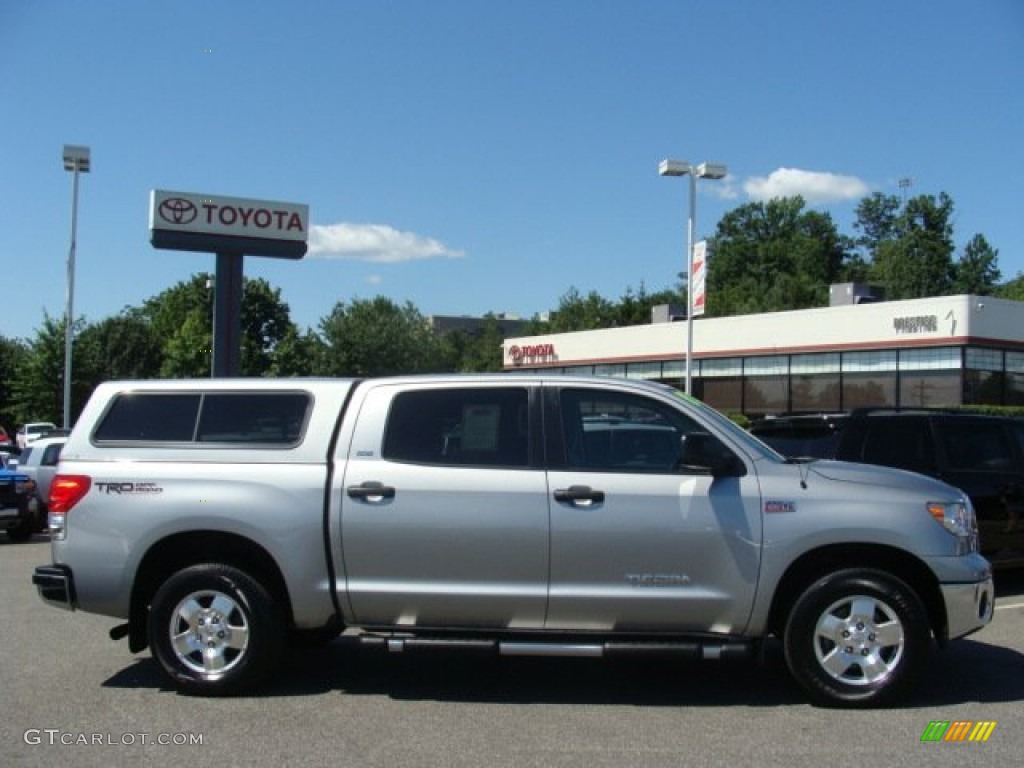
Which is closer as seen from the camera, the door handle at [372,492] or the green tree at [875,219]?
the door handle at [372,492]

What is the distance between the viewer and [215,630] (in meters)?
6.07

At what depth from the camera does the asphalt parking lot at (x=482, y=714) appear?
5.02 m

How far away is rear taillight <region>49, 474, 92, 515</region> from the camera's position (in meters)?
6.14

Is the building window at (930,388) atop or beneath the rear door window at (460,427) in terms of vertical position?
atop

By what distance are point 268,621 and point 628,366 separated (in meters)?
41.0

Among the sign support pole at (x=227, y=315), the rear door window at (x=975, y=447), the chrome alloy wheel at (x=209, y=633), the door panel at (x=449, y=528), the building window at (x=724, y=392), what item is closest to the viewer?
the door panel at (x=449, y=528)

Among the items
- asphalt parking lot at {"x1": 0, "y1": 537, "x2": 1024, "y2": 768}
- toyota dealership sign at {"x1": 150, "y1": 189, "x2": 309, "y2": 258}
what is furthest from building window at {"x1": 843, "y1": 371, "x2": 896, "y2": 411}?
asphalt parking lot at {"x1": 0, "y1": 537, "x2": 1024, "y2": 768}

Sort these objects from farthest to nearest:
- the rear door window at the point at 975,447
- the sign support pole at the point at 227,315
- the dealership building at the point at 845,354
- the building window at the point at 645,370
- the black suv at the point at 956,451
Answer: the building window at the point at 645,370 → the dealership building at the point at 845,354 → the sign support pole at the point at 227,315 → the rear door window at the point at 975,447 → the black suv at the point at 956,451

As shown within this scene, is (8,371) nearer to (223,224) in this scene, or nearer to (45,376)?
(45,376)

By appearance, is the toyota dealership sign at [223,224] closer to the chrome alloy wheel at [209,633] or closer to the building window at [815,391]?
the chrome alloy wheel at [209,633]

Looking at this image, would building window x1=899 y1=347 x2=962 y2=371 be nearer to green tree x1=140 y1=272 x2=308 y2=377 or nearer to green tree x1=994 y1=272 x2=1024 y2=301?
green tree x1=140 y1=272 x2=308 y2=377

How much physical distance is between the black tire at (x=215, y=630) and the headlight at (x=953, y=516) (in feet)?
13.1

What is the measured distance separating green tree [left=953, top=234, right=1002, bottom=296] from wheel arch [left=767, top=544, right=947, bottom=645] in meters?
79.2

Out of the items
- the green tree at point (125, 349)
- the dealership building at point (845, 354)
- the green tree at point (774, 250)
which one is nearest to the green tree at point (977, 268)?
the green tree at point (774, 250)
